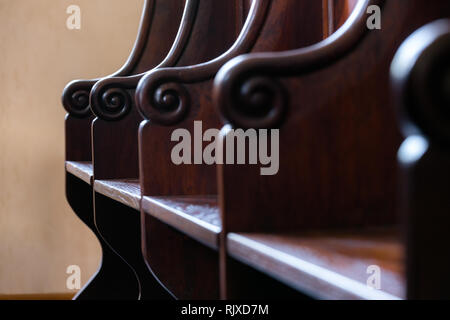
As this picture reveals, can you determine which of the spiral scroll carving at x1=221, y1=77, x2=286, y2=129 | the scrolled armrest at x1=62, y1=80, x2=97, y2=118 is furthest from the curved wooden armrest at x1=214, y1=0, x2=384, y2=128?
the scrolled armrest at x1=62, y1=80, x2=97, y2=118

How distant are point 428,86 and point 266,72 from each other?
0.33 metres

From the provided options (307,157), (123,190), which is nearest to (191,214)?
(307,157)

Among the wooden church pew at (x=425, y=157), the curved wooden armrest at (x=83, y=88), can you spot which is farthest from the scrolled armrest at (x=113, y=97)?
the wooden church pew at (x=425, y=157)

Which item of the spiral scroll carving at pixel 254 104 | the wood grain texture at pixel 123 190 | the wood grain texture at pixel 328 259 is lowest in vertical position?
the wood grain texture at pixel 123 190

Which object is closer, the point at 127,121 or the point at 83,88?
the point at 127,121

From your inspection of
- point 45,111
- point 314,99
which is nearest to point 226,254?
point 314,99

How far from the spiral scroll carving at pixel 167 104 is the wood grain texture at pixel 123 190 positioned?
0.15m

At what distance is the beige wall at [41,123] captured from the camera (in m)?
3.24

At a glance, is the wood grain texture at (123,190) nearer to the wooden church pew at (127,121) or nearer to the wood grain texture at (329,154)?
the wooden church pew at (127,121)

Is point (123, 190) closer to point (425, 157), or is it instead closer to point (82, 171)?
point (82, 171)

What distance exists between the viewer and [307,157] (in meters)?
0.68

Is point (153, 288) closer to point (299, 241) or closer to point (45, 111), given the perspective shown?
point (299, 241)

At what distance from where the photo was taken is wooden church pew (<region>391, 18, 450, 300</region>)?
0.33m

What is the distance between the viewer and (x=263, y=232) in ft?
Result: 2.19
